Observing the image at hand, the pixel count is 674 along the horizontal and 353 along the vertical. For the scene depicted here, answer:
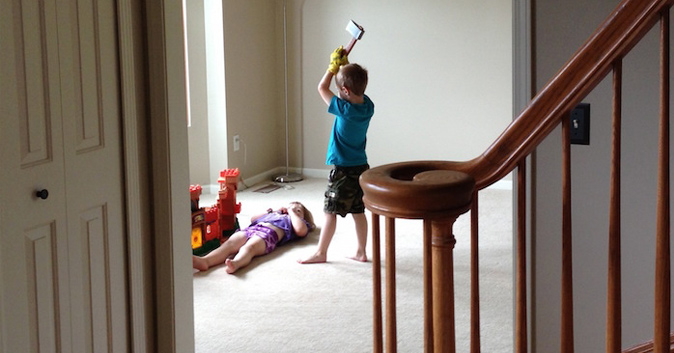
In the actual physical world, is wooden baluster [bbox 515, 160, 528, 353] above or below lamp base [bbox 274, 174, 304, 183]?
above

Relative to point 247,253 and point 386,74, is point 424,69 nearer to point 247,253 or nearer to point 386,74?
point 386,74

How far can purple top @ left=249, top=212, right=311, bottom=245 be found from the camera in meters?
5.26

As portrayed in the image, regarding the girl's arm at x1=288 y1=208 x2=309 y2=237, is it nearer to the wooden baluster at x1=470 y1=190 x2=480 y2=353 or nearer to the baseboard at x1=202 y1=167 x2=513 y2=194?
the baseboard at x1=202 y1=167 x2=513 y2=194

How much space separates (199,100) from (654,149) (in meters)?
4.79

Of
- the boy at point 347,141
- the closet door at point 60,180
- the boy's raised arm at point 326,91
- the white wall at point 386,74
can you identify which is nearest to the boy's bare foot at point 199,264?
the boy at point 347,141

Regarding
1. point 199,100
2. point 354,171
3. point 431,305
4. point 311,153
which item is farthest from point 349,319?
point 311,153

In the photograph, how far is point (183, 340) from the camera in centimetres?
318

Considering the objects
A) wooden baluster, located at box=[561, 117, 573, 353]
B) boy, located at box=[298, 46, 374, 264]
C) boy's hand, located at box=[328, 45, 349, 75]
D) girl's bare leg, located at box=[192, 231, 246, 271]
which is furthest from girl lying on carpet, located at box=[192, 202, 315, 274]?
wooden baluster, located at box=[561, 117, 573, 353]

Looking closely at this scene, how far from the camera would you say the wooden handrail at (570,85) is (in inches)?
56.7

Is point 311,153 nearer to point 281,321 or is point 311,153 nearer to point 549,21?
point 281,321

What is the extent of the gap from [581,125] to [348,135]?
225 cm

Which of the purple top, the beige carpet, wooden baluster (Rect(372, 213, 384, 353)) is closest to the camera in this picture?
wooden baluster (Rect(372, 213, 384, 353))

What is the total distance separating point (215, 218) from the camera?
206 inches

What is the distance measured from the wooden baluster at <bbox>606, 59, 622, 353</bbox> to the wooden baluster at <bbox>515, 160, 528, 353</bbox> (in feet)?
0.49
